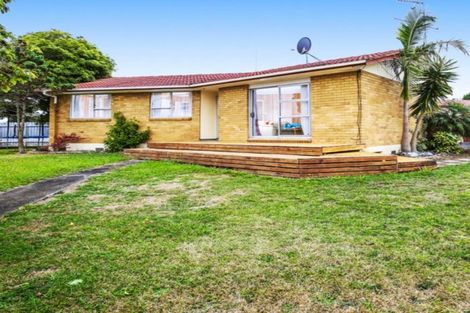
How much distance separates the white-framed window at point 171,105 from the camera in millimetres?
15055

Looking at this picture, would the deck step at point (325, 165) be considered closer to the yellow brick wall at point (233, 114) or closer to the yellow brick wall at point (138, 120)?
the yellow brick wall at point (233, 114)

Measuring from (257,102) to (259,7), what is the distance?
9.16m

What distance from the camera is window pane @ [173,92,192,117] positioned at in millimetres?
15047

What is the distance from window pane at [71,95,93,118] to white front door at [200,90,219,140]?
553 cm

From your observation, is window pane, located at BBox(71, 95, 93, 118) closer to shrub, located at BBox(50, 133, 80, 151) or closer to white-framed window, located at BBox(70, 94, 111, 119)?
white-framed window, located at BBox(70, 94, 111, 119)

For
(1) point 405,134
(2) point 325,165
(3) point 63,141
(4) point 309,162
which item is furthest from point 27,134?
(1) point 405,134

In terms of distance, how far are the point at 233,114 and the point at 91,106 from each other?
7.35 metres

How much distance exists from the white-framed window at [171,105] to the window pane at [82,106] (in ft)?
10.3

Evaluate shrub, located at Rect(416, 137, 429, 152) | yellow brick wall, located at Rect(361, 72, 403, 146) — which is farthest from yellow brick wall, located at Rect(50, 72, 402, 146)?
shrub, located at Rect(416, 137, 429, 152)

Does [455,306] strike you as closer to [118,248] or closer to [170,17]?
[118,248]

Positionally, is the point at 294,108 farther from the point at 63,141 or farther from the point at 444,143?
the point at 63,141

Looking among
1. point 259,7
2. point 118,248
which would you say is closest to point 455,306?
point 118,248

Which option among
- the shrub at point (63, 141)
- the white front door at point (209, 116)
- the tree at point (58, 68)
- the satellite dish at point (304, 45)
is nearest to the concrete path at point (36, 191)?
the white front door at point (209, 116)

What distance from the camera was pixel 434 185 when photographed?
5.75 metres
